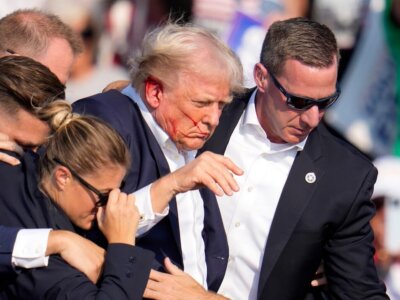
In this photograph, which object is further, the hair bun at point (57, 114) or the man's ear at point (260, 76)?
the man's ear at point (260, 76)

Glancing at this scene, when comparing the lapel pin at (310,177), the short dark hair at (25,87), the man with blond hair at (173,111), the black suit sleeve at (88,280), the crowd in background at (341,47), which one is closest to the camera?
the black suit sleeve at (88,280)

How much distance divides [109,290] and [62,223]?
30 cm

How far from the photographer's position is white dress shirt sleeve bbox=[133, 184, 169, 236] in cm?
319

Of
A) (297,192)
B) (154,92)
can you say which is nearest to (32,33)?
(154,92)

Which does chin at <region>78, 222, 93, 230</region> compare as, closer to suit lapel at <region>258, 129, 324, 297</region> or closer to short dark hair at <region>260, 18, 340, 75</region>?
suit lapel at <region>258, 129, 324, 297</region>

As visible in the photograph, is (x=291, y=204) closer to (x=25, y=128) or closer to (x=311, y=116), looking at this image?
(x=311, y=116)

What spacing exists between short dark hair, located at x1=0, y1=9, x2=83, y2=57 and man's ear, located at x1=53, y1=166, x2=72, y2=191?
3.38 ft

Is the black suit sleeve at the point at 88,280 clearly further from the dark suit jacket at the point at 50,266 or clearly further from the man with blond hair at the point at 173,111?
the man with blond hair at the point at 173,111

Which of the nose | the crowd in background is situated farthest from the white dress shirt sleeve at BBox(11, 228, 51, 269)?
the crowd in background

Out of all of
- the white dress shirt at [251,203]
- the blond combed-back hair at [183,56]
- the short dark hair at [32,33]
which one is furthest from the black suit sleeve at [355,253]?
the short dark hair at [32,33]

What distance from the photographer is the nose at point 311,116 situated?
155 inches

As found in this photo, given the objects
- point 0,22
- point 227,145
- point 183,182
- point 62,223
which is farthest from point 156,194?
point 0,22

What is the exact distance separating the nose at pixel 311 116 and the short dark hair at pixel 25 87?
1.15 metres

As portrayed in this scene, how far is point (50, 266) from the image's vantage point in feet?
9.57
